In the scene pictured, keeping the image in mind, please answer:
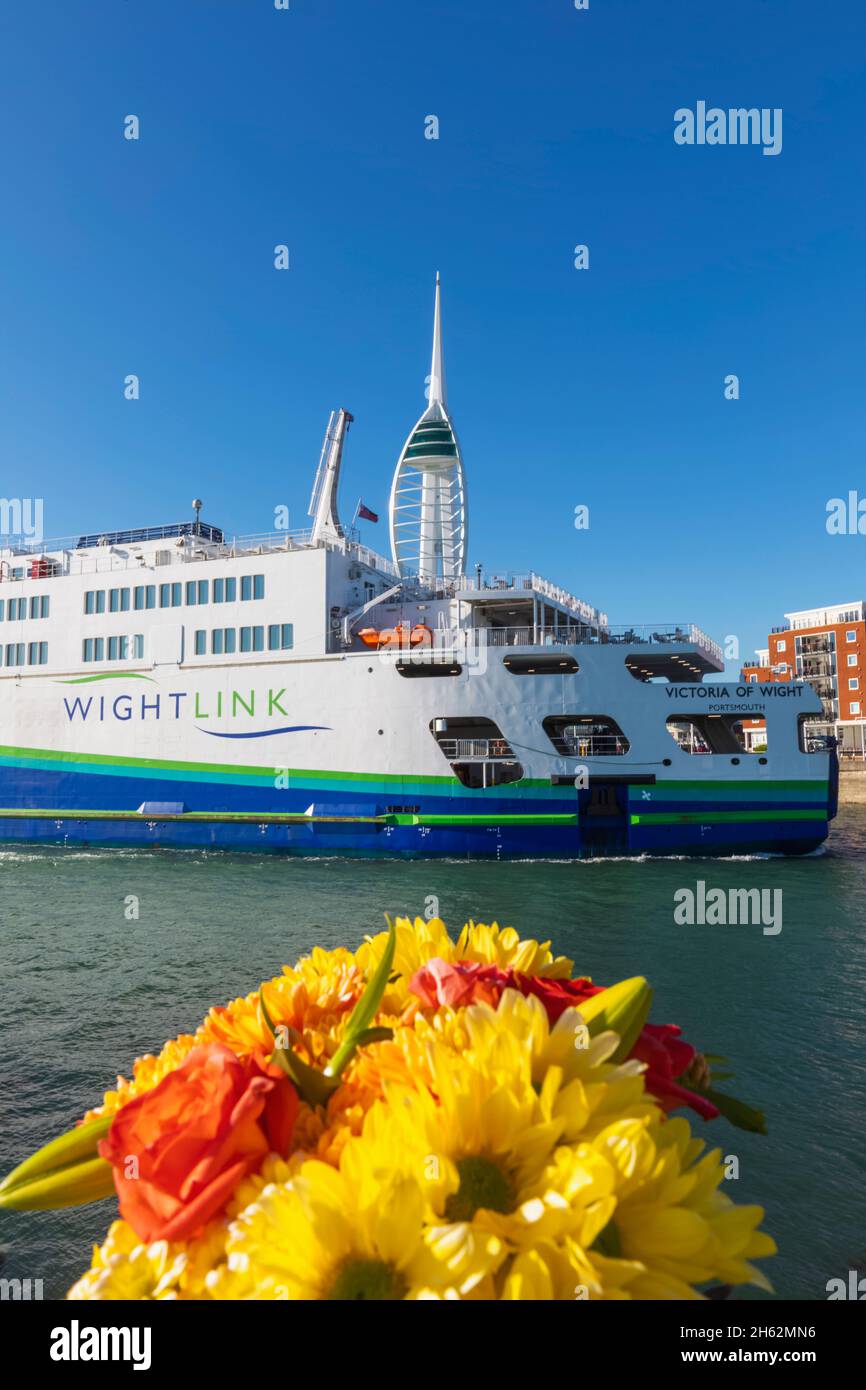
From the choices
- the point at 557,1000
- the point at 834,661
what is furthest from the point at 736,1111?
the point at 834,661

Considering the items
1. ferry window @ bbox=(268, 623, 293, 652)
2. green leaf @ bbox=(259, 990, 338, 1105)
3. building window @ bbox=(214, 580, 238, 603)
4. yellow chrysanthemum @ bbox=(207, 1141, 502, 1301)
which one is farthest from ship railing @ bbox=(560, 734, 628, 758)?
yellow chrysanthemum @ bbox=(207, 1141, 502, 1301)

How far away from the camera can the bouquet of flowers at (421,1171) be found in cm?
77

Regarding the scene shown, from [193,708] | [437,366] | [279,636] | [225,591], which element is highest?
[437,366]

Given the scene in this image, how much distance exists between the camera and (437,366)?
125ft

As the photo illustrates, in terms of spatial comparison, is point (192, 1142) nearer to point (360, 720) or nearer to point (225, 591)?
point (360, 720)

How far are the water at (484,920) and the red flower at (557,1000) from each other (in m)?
3.91

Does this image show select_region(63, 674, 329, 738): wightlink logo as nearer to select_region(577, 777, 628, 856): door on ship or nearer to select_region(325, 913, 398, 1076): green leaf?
select_region(577, 777, 628, 856): door on ship

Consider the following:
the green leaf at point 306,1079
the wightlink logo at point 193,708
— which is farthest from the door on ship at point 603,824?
the green leaf at point 306,1079

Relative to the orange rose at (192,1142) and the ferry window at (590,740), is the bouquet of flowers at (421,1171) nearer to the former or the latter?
the orange rose at (192,1142)

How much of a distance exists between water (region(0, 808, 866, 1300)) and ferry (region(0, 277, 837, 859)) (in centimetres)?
152

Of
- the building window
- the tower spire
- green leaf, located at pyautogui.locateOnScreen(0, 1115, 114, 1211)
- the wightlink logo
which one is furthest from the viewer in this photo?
the tower spire

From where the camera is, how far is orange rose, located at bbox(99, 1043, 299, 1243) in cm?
82

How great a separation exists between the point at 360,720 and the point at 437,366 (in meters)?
23.6
